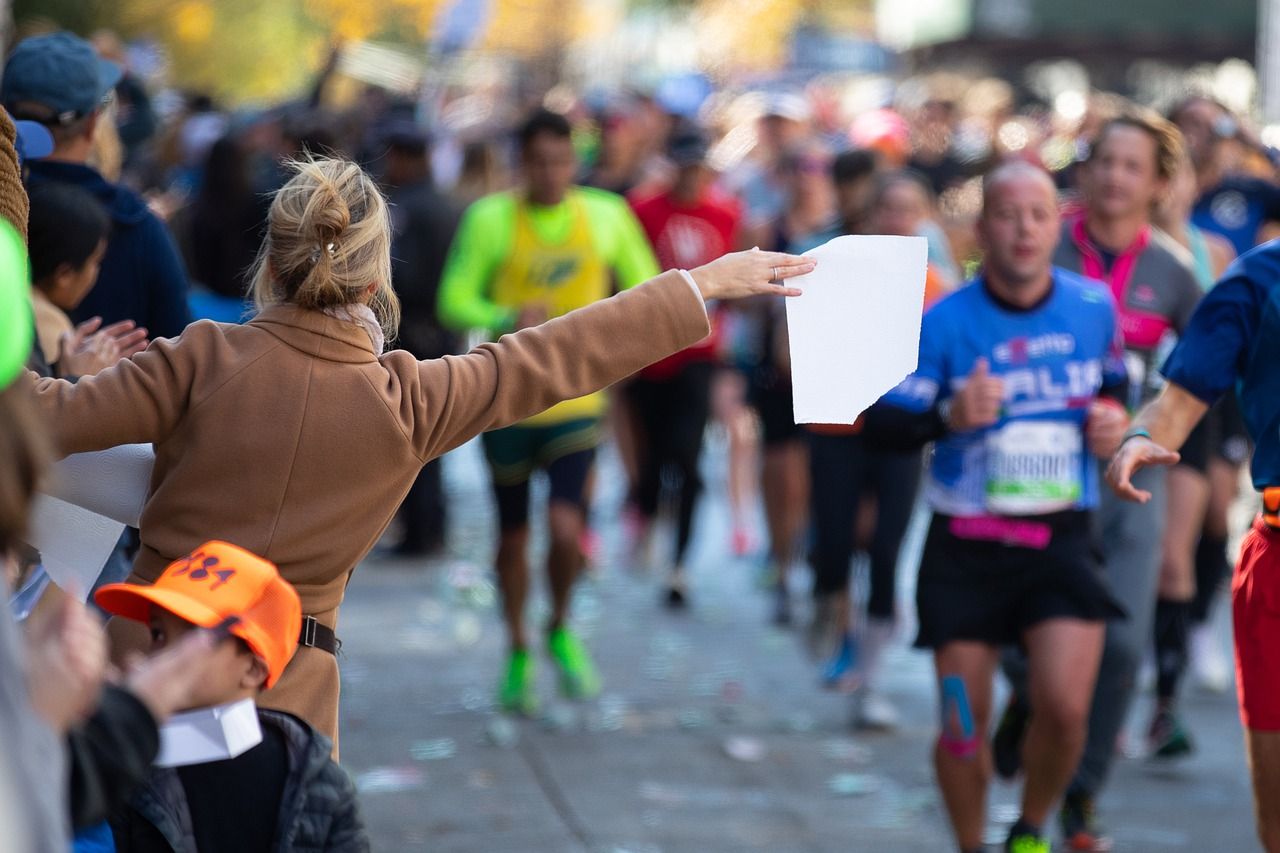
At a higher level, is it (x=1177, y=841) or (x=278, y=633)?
(x=278, y=633)

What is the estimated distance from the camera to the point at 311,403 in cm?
344

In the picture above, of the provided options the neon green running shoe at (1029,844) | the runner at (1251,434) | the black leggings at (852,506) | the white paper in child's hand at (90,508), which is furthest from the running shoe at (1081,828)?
the white paper in child's hand at (90,508)

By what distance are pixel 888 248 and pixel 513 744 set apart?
3.85 m

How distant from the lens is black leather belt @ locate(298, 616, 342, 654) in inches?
138

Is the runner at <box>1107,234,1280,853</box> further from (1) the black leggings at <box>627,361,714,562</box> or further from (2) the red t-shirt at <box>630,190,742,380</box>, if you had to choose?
(2) the red t-shirt at <box>630,190,742,380</box>

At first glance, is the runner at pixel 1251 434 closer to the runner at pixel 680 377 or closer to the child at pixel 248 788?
the child at pixel 248 788

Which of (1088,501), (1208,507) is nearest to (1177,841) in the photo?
(1088,501)

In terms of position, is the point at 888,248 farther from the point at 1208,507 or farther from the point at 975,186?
the point at 975,186

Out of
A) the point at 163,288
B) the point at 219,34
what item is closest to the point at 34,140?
the point at 163,288

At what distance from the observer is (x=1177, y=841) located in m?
6.14

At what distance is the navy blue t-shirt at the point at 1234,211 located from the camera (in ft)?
28.6

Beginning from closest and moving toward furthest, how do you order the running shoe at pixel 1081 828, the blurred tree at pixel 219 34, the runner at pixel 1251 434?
the runner at pixel 1251 434 < the running shoe at pixel 1081 828 < the blurred tree at pixel 219 34

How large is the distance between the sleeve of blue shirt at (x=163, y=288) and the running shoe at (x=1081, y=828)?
3166 mm

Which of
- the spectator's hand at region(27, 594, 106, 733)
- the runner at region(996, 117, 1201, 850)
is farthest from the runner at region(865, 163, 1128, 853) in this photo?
the spectator's hand at region(27, 594, 106, 733)
